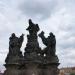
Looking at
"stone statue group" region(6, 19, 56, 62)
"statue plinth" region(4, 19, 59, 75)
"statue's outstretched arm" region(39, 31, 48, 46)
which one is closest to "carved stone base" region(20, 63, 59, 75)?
"statue plinth" region(4, 19, 59, 75)

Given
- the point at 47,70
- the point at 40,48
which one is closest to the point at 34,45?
the point at 40,48

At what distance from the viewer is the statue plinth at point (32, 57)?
92.1 ft

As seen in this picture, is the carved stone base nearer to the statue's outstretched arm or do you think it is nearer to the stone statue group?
the stone statue group

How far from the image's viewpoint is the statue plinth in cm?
2806

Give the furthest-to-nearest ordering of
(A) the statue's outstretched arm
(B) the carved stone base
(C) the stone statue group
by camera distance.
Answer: (A) the statue's outstretched arm < (C) the stone statue group < (B) the carved stone base

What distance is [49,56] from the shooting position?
29016 millimetres

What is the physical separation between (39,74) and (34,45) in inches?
110

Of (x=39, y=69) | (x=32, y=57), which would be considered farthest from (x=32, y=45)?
(x=39, y=69)

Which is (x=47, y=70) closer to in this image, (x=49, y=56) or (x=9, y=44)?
(x=49, y=56)

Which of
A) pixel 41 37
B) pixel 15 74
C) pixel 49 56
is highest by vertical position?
pixel 41 37

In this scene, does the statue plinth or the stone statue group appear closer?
the statue plinth

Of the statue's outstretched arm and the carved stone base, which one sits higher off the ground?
the statue's outstretched arm

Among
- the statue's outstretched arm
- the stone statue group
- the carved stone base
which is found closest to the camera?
the carved stone base

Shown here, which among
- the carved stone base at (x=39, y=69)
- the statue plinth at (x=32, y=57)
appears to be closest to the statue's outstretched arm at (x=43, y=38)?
the statue plinth at (x=32, y=57)
